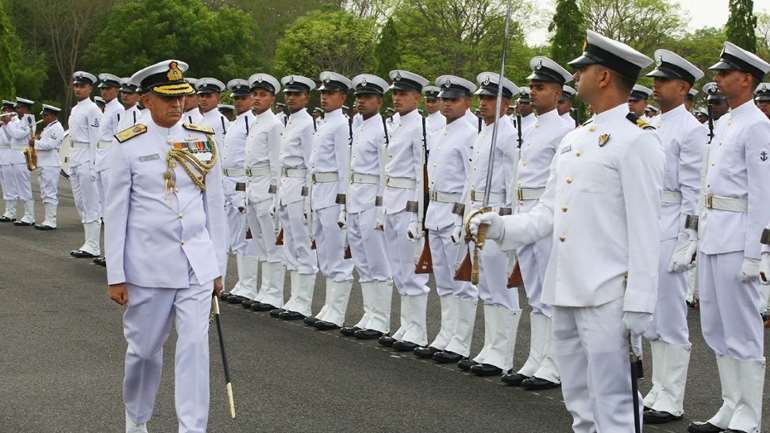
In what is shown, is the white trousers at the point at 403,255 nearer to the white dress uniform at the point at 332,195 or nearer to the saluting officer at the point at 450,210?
the saluting officer at the point at 450,210

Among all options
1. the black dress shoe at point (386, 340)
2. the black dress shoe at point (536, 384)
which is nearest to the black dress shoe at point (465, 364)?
the black dress shoe at point (536, 384)

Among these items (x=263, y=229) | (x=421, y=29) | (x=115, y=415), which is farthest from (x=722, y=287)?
(x=421, y=29)

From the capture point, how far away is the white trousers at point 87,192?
55.9 feet

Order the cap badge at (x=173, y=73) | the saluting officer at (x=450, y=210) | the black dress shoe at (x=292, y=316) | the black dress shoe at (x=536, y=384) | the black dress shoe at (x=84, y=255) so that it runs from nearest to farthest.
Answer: the cap badge at (x=173, y=73) < the black dress shoe at (x=536, y=384) < the saluting officer at (x=450, y=210) < the black dress shoe at (x=292, y=316) < the black dress shoe at (x=84, y=255)

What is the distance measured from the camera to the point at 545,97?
919cm

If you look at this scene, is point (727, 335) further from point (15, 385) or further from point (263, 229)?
point (263, 229)

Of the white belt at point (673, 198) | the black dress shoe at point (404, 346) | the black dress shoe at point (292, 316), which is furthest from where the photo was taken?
the black dress shoe at point (292, 316)

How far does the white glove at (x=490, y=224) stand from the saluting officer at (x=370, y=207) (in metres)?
5.65

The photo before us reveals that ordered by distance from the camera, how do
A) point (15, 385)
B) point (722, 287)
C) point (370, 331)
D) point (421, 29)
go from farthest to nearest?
1. point (421, 29)
2. point (370, 331)
3. point (15, 385)
4. point (722, 287)

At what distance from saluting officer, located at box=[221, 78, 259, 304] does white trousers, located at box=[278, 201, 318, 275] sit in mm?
1073

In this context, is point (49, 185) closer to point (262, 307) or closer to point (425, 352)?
point (262, 307)

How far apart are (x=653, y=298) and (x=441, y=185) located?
5087 mm

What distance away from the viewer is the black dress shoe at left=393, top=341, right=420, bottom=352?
417 inches

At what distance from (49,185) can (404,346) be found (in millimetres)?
12330
